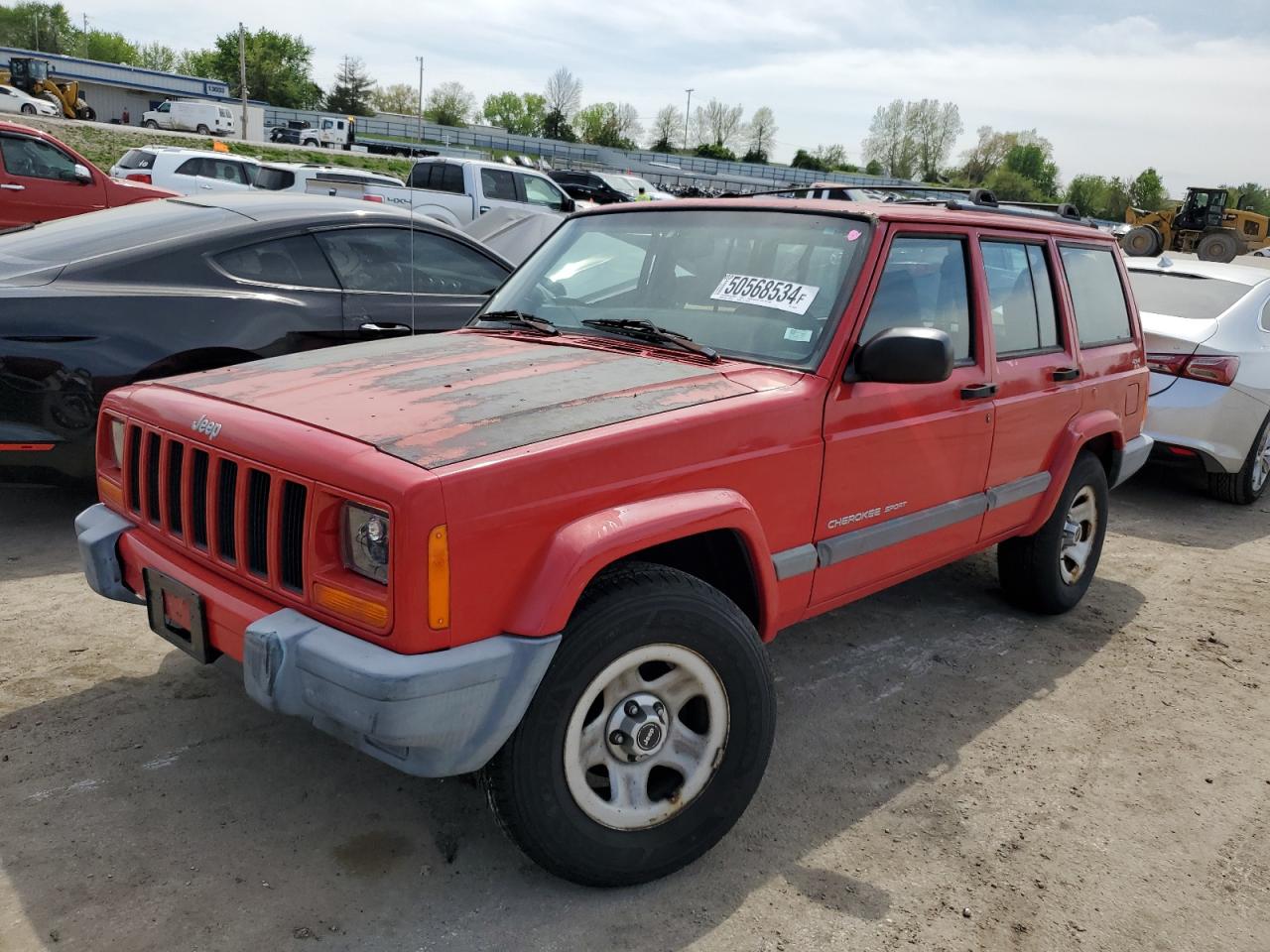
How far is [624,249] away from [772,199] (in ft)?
2.04

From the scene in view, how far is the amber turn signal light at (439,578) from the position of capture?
2199 mm

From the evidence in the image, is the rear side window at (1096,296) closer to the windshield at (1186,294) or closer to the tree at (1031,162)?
the windshield at (1186,294)

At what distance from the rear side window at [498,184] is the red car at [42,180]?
625cm

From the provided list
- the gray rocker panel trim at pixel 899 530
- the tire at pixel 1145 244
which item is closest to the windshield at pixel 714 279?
the gray rocker panel trim at pixel 899 530

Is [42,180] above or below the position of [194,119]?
below

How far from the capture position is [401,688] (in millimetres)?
2164

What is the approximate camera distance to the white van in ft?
183

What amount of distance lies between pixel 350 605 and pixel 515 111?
144535 mm

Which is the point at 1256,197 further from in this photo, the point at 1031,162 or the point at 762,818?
the point at 762,818

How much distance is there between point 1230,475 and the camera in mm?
7078

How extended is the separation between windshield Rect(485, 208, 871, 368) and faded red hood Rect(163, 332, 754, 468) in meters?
0.27

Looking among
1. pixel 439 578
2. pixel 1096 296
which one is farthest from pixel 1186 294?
pixel 439 578

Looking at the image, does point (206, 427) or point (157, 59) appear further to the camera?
point (157, 59)

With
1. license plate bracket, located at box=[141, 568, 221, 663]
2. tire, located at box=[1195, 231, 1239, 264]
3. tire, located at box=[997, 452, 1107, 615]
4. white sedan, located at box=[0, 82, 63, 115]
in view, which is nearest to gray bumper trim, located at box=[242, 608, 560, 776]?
license plate bracket, located at box=[141, 568, 221, 663]
